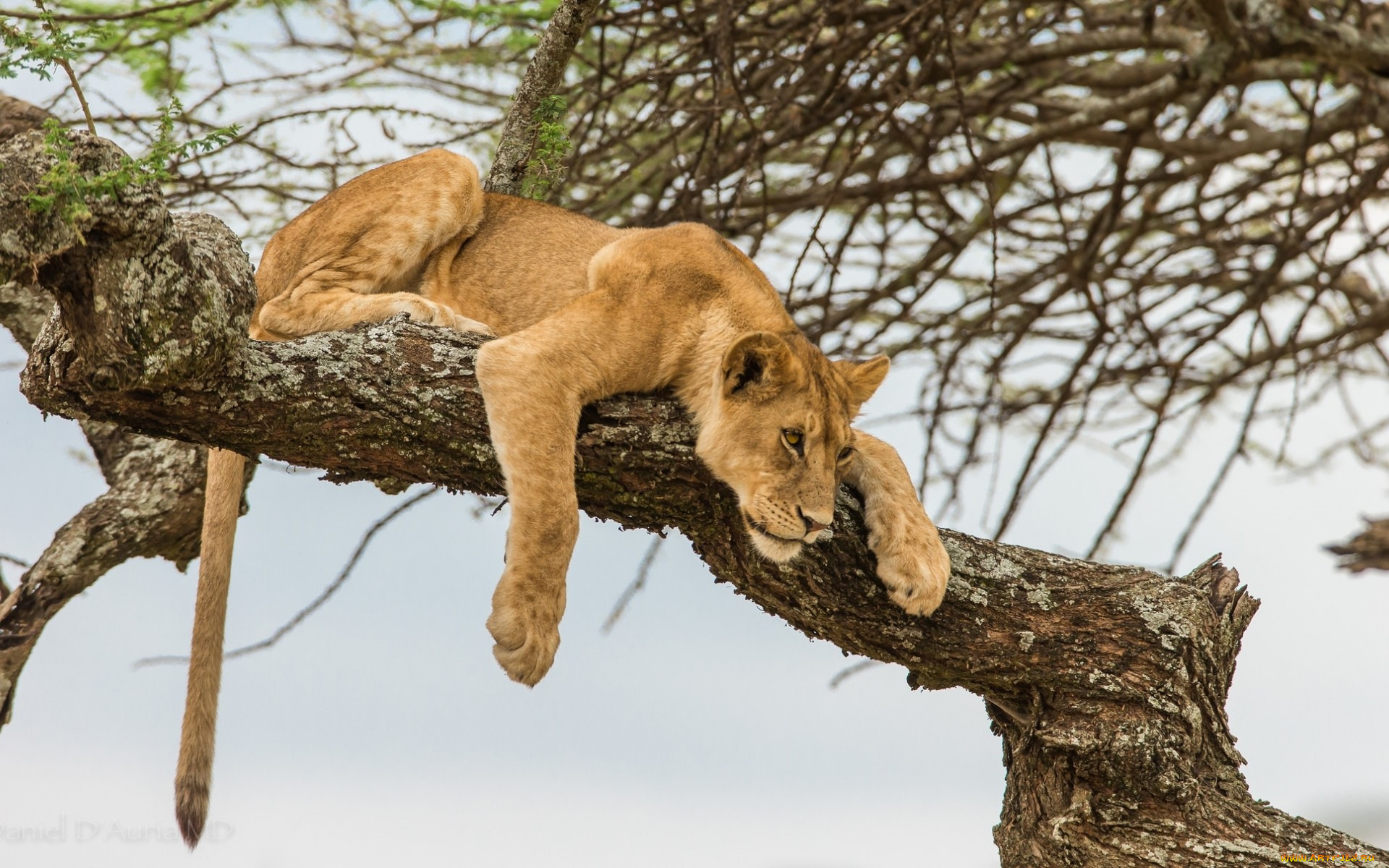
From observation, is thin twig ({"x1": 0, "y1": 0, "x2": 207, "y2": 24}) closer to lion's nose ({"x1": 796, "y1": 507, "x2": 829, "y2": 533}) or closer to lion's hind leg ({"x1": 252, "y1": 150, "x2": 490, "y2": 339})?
lion's hind leg ({"x1": 252, "y1": 150, "x2": 490, "y2": 339})

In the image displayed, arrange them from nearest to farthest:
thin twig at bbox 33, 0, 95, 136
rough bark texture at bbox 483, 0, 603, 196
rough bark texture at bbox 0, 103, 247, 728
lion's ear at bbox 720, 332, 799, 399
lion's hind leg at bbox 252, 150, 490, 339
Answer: thin twig at bbox 33, 0, 95, 136, lion's ear at bbox 720, 332, 799, 399, lion's hind leg at bbox 252, 150, 490, 339, rough bark texture at bbox 483, 0, 603, 196, rough bark texture at bbox 0, 103, 247, 728

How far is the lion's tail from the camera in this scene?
12.2 feet

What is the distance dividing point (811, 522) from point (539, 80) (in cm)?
225

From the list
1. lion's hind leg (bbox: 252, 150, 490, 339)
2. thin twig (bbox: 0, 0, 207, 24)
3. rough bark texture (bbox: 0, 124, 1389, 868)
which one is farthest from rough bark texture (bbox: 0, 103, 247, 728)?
rough bark texture (bbox: 0, 124, 1389, 868)

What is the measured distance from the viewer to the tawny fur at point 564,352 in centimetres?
323

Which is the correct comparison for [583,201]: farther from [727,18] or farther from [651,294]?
[651,294]

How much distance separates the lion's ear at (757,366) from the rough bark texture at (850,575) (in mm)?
200

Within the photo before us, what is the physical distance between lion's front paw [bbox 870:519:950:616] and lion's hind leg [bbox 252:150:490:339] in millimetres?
1610

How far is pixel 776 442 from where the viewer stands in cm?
348

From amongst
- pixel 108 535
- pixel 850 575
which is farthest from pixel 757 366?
pixel 108 535

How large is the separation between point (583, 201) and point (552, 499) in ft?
9.77

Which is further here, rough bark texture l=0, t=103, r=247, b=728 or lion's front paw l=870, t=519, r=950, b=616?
rough bark texture l=0, t=103, r=247, b=728

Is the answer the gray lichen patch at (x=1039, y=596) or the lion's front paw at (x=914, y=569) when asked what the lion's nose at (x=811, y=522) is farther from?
the gray lichen patch at (x=1039, y=596)

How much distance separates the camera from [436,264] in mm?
4559
